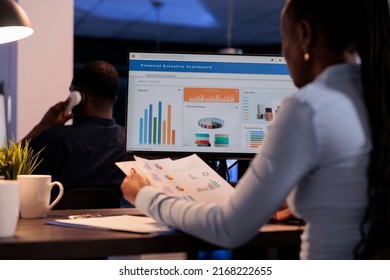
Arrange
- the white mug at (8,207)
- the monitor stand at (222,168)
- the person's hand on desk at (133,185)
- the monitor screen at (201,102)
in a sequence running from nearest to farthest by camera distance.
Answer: the white mug at (8,207) → the person's hand on desk at (133,185) → the monitor screen at (201,102) → the monitor stand at (222,168)

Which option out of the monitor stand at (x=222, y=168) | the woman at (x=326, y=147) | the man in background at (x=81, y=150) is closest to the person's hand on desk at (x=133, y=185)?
the woman at (x=326, y=147)

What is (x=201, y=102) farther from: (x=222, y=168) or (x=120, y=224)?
(x=120, y=224)

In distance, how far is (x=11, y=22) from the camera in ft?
7.74

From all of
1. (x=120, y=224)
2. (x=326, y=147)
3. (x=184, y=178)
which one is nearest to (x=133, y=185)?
(x=120, y=224)

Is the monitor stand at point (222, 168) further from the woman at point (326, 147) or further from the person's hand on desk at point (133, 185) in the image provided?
the woman at point (326, 147)

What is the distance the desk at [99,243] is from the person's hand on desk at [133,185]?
111 millimetres

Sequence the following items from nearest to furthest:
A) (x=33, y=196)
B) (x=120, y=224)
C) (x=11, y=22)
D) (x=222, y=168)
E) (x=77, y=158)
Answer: (x=120, y=224) → (x=33, y=196) → (x=222, y=168) → (x=11, y=22) → (x=77, y=158)

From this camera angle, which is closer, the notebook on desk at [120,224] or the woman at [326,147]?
the woman at [326,147]

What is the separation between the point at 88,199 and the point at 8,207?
81cm

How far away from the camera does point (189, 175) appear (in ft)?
5.31

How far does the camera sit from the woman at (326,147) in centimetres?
111

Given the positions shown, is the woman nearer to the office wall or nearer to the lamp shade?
the lamp shade

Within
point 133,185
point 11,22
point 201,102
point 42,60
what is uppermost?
point 42,60

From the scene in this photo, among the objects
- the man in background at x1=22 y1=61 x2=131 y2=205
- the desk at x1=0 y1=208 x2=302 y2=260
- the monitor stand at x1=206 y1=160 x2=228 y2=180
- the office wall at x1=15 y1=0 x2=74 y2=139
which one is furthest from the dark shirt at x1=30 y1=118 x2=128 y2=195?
the office wall at x1=15 y1=0 x2=74 y2=139
